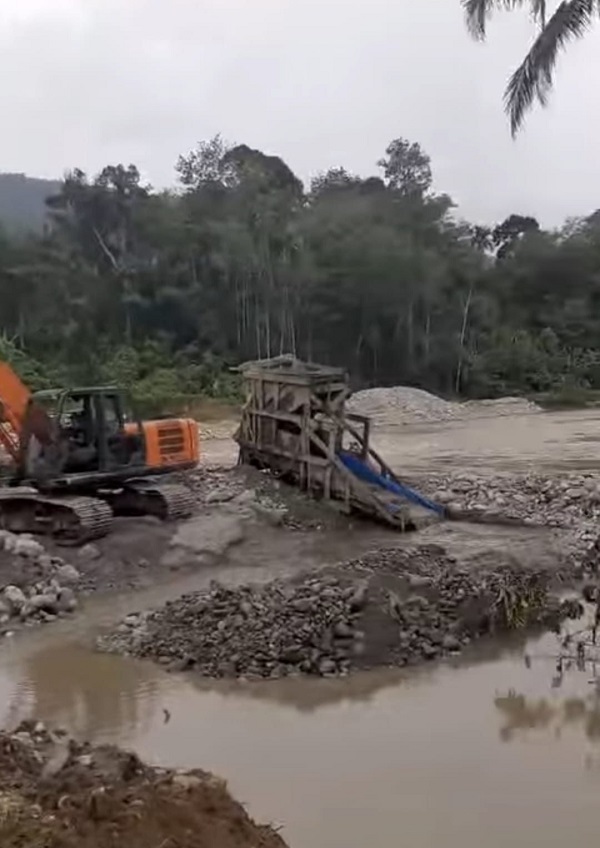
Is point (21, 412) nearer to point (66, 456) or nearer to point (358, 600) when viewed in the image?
point (66, 456)

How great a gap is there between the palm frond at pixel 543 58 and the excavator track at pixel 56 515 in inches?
310

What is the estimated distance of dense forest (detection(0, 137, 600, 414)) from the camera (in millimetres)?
46281

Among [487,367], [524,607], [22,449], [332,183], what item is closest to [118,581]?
[22,449]

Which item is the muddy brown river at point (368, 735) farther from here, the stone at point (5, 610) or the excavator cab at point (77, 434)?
the excavator cab at point (77, 434)

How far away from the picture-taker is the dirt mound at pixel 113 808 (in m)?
5.33

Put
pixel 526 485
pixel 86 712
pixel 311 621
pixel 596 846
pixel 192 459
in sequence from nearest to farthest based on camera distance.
A: pixel 596 846
pixel 86 712
pixel 311 621
pixel 192 459
pixel 526 485

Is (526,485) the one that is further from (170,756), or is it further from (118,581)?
(170,756)

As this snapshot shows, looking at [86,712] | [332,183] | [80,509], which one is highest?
[332,183]

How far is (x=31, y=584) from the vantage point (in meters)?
13.8

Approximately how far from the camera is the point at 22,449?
15.9 meters

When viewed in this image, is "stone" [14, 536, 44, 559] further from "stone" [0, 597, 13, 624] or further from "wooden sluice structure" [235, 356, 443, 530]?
"wooden sluice structure" [235, 356, 443, 530]

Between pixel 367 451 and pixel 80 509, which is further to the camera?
pixel 367 451

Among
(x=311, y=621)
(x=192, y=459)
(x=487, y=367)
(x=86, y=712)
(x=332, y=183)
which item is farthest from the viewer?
(x=332, y=183)

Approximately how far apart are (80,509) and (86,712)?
516cm
